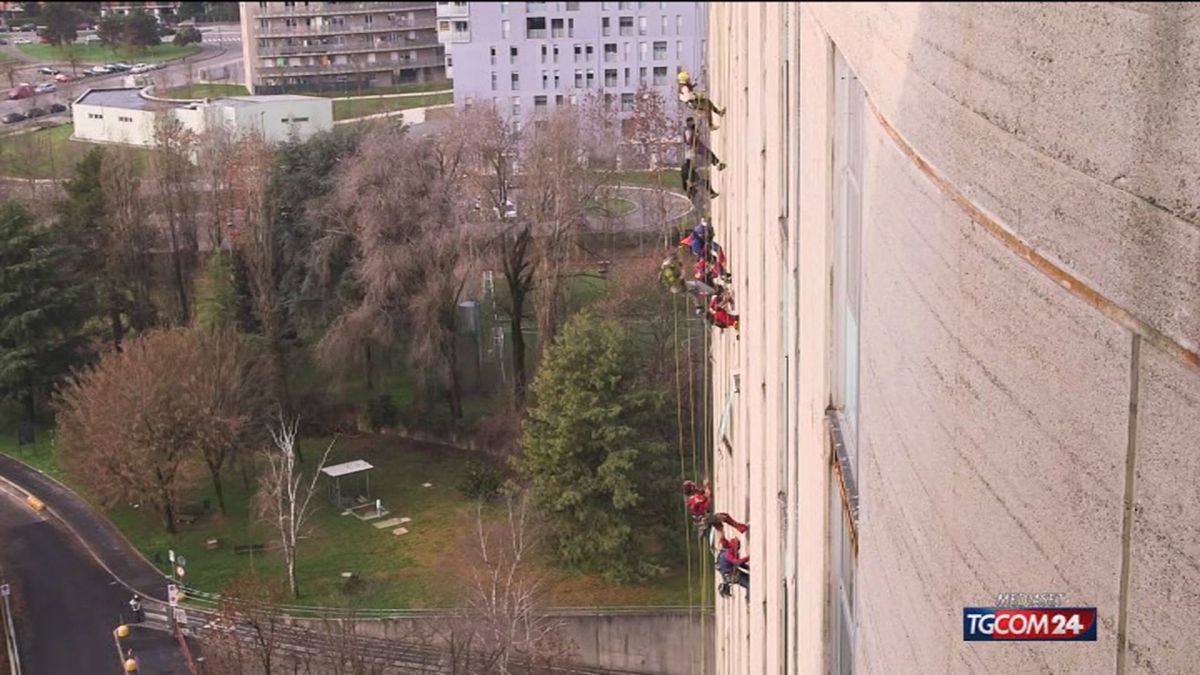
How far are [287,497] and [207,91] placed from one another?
1126cm

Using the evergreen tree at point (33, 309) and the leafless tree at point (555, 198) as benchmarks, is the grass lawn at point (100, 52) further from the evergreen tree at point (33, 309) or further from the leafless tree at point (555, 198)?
the leafless tree at point (555, 198)

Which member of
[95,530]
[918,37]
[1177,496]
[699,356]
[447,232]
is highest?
[918,37]

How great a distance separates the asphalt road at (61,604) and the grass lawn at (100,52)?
8009 millimetres

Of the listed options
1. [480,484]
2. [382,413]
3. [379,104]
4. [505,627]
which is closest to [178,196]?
[379,104]

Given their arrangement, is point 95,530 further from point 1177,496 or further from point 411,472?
point 1177,496

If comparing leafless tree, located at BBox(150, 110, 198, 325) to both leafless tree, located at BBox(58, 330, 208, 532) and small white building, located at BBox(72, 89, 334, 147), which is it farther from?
leafless tree, located at BBox(58, 330, 208, 532)

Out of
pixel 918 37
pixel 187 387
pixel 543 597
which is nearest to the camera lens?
pixel 918 37

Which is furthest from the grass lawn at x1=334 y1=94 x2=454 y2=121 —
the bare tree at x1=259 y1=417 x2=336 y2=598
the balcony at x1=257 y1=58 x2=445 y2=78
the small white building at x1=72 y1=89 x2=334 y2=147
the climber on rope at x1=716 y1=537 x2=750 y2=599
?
the climber on rope at x1=716 y1=537 x2=750 y2=599

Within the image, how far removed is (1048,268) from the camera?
2.51 m

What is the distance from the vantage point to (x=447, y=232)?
85.5 feet

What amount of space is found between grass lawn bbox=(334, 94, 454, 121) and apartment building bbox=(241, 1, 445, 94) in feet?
2.22

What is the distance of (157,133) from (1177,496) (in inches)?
1138

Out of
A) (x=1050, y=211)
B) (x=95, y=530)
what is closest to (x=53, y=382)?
(x=95, y=530)

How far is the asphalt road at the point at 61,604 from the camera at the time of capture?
62.0 ft
